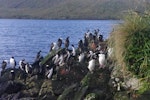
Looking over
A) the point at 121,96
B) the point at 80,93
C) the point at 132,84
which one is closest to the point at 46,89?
the point at 80,93

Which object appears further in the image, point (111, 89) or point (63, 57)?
point (63, 57)

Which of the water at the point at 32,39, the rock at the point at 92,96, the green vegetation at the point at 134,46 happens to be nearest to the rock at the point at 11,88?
the water at the point at 32,39

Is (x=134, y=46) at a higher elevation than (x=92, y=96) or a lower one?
higher

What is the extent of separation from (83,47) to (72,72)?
1107 centimetres

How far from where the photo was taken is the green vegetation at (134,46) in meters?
12.3

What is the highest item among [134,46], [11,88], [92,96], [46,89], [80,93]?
[134,46]

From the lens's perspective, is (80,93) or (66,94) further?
(66,94)

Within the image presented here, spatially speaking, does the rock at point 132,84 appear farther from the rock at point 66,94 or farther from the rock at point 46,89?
the rock at point 46,89

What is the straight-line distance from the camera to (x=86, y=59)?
28031mm

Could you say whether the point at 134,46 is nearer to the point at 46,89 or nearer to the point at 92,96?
the point at 92,96

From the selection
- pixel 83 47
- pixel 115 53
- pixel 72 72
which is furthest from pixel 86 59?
pixel 115 53

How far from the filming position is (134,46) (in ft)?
40.9

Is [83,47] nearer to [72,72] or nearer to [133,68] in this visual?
[72,72]

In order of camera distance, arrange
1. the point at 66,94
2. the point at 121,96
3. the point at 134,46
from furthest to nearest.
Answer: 1. the point at 66,94
2. the point at 121,96
3. the point at 134,46
